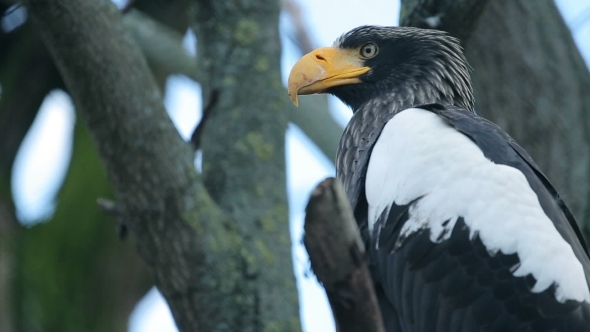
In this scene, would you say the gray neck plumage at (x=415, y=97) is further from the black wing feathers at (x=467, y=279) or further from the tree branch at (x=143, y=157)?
the tree branch at (x=143, y=157)

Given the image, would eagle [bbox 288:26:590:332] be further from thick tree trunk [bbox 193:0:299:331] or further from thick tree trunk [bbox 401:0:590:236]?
thick tree trunk [bbox 401:0:590:236]

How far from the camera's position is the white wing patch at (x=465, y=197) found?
3.99 metres

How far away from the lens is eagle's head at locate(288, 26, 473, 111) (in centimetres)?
528

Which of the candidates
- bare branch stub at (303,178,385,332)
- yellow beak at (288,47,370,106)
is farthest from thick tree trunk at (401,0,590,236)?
bare branch stub at (303,178,385,332)

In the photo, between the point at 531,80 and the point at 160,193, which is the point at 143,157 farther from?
the point at 531,80

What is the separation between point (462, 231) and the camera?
4.13 meters

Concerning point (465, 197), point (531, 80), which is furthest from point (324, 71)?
point (531, 80)

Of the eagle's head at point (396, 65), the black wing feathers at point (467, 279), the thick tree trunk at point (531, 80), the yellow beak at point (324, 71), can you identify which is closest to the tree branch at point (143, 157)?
the yellow beak at point (324, 71)

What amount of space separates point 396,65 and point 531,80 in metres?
1.00

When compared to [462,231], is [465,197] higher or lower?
higher

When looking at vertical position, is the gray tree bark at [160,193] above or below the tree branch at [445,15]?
below

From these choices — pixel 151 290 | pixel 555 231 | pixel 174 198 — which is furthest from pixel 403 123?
pixel 151 290

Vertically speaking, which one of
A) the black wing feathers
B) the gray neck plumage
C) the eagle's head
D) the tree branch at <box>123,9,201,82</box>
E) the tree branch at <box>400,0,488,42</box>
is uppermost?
the tree branch at <box>400,0,488,42</box>

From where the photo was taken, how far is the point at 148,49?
7453mm
